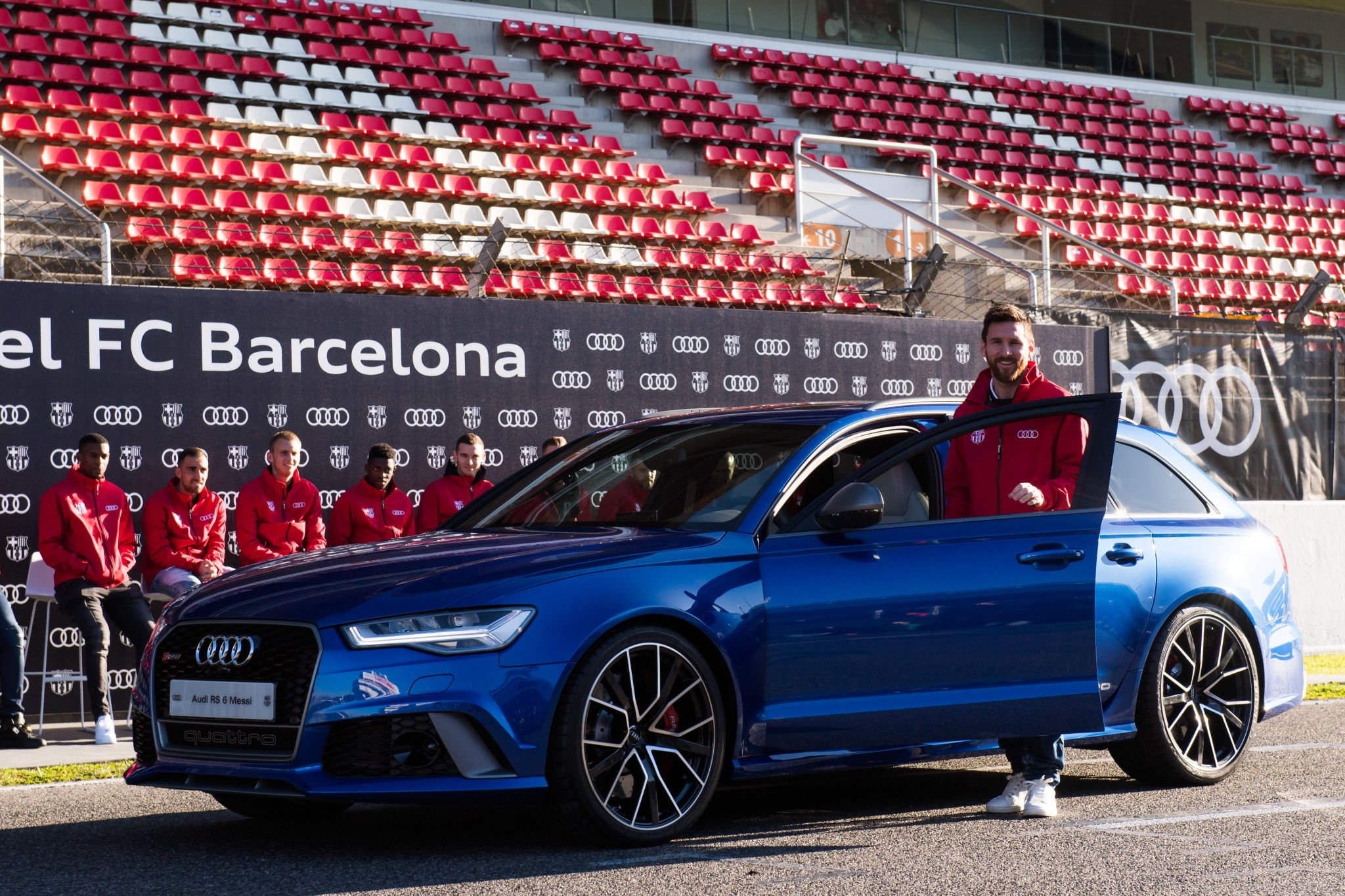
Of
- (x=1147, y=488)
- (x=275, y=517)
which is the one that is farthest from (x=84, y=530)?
(x=1147, y=488)

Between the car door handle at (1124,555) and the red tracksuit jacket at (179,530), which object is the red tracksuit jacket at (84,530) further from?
the car door handle at (1124,555)

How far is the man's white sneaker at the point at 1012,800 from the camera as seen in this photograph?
6129 mm

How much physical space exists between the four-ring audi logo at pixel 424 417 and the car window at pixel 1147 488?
5.75m

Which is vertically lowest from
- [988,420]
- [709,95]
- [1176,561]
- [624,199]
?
[1176,561]

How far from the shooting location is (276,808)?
Result: 6.21 m

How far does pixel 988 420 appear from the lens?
6125 mm

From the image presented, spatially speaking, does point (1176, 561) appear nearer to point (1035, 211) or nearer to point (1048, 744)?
point (1048, 744)

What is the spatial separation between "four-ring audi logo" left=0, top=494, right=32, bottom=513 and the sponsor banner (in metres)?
0.01

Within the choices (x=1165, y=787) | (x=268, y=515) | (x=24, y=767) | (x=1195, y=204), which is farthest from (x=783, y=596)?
(x=1195, y=204)

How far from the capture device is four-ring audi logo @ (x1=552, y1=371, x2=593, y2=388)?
1201 cm

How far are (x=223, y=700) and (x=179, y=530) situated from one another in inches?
197

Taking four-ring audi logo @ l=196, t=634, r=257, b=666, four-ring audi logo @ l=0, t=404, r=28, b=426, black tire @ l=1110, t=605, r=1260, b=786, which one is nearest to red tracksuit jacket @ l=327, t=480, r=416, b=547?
four-ring audi logo @ l=0, t=404, r=28, b=426

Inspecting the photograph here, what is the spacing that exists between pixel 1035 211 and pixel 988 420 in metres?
18.9

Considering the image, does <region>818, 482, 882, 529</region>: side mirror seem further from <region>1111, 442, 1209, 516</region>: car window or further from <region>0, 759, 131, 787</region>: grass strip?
<region>0, 759, 131, 787</region>: grass strip
